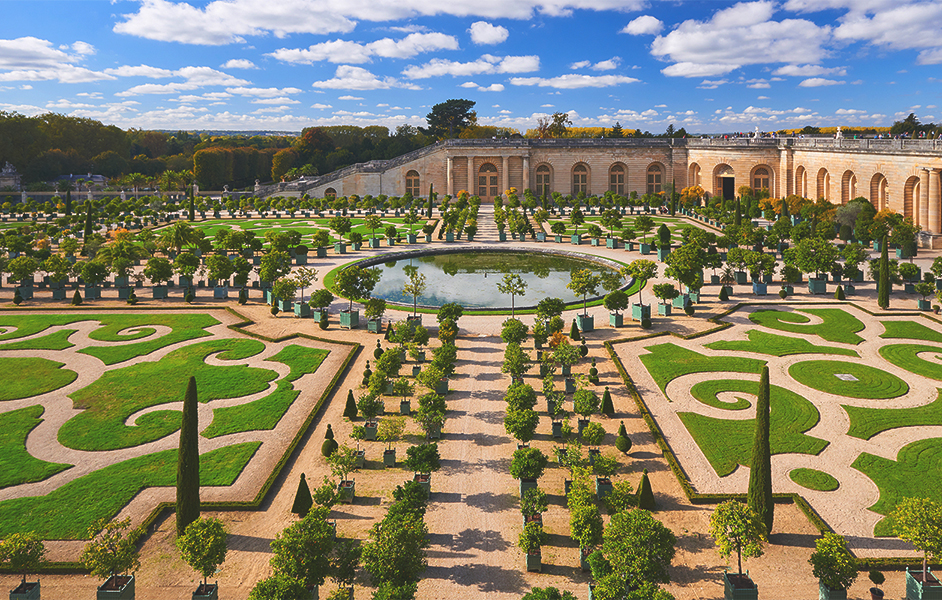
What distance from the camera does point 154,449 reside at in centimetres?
2373

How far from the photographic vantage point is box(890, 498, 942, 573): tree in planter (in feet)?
49.8

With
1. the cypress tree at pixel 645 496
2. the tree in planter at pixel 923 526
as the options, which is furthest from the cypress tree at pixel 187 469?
the tree in planter at pixel 923 526

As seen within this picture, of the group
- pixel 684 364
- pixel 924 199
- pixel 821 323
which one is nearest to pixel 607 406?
pixel 684 364

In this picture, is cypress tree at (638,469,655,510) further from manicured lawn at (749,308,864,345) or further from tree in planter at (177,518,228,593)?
manicured lawn at (749,308,864,345)

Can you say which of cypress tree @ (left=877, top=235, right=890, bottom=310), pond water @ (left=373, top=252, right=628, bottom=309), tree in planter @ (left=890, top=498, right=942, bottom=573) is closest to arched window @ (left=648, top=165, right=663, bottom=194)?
pond water @ (left=373, top=252, right=628, bottom=309)

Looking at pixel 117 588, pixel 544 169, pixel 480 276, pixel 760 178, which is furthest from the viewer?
pixel 544 169

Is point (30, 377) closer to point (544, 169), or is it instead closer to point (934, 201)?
point (934, 201)

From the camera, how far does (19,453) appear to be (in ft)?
76.6

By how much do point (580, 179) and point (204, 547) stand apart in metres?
92.8

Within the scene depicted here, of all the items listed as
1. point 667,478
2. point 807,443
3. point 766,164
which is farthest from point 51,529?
point 766,164

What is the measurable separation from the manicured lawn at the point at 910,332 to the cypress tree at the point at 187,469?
108ft

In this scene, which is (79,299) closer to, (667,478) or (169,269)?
(169,269)

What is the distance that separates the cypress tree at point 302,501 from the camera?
63.9 feet

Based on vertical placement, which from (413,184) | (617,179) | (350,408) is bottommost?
(350,408)
